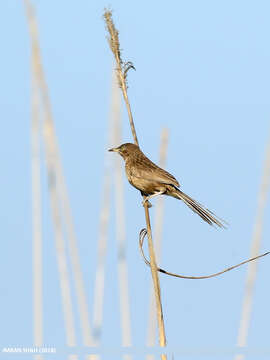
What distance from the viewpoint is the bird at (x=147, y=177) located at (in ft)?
14.6

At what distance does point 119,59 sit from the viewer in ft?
10.2

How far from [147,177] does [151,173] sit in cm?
4

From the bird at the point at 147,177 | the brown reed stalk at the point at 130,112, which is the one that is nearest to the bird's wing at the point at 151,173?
the bird at the point at 147,177

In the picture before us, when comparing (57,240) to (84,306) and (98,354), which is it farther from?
(98,354)

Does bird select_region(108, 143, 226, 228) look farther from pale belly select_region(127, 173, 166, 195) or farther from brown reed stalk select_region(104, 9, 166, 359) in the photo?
brown reed stalk select_region(104, 9, 166, 359)

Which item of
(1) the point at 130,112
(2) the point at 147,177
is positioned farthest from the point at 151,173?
(1) the point at 130,112

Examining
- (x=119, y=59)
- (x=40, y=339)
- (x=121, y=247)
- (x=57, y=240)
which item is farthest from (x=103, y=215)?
Answer: (x=119, y=59)

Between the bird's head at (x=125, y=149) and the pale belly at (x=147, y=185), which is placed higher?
the bird's head at (x=125, y=149)

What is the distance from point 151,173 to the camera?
4562mm

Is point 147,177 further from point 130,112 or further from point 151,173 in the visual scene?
point 130,112

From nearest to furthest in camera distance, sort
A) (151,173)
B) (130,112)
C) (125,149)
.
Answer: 1. (130,112)
2. (151,173)
3. (125,149)

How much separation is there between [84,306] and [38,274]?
410mm

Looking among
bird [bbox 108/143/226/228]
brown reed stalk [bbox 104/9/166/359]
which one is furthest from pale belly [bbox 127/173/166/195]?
brown reed stalk [bbox 104/9/166/359]

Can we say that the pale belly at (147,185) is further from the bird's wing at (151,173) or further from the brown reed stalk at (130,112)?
the brown reed stalk at (130,112)
